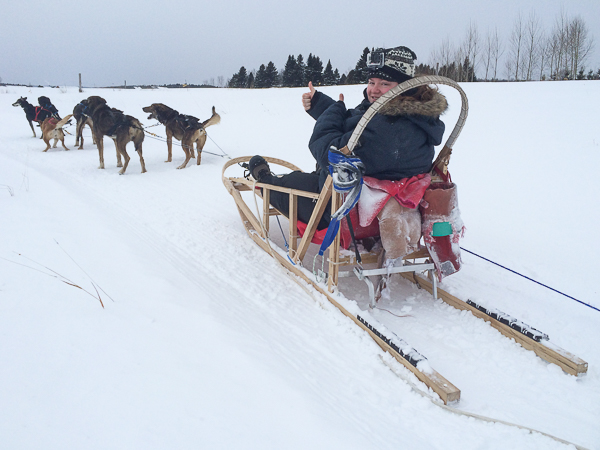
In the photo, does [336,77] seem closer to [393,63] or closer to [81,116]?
[81,116]

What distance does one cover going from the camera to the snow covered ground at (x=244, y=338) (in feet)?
4.69

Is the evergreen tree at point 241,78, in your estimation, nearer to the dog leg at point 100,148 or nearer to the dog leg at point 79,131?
the dog leg at point 79,131

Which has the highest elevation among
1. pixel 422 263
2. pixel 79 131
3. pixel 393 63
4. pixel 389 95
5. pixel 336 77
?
pixel 336 77

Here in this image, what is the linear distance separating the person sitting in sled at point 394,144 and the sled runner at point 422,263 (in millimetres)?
120

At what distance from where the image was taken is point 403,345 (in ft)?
6.56

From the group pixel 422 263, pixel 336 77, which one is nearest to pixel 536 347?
pixel 422 263

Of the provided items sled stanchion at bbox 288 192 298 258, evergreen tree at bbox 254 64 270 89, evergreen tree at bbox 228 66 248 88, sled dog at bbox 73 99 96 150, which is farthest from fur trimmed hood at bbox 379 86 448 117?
evergreen tree at bbox 228 66 248 88

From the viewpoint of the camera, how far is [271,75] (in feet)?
118

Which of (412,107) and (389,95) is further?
(412,107)

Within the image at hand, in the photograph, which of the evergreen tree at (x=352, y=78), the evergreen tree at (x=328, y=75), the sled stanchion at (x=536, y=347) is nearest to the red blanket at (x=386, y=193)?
the sled stanchion at (x=536, y=347)

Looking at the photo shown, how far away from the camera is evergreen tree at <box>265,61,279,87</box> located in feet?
117

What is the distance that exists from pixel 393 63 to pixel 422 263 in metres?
1.30

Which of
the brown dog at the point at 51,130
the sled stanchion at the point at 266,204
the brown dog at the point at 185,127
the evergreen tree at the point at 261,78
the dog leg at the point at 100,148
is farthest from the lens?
the evergreen tree at the point at 261,78

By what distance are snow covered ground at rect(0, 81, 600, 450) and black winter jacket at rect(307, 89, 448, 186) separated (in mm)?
958
